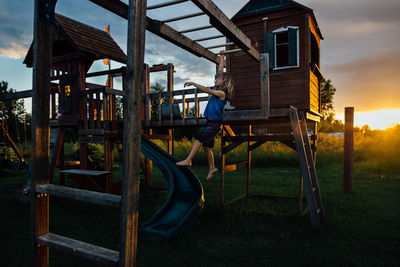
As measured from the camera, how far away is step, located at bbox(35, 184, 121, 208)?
2787 mm

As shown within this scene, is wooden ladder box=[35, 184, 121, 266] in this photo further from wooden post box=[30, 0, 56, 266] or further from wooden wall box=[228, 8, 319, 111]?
wooden wall box=[228, 8, 319, 111]

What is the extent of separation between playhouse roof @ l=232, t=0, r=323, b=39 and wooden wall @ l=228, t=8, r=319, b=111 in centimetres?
14

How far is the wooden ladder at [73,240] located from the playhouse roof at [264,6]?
888 cm

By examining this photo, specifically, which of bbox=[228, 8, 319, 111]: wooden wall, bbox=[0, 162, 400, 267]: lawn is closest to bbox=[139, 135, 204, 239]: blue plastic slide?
bbox=[0, 162, 400, 267]: lawn

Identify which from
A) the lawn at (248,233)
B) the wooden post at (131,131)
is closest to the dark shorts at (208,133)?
the lawn at (248,233)

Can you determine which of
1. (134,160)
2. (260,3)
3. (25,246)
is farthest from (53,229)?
(260,3)

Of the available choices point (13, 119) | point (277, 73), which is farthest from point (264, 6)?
point (13, 119)

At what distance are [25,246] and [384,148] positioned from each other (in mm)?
17286

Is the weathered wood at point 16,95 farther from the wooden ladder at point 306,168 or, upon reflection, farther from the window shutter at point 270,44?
the window shutter at point 270,44

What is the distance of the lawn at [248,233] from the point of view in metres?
4.22

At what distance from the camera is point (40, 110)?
336cm

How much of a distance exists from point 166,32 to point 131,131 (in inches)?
96.3

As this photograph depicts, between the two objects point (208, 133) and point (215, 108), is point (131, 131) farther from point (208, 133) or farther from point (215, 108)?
point (215, 108)

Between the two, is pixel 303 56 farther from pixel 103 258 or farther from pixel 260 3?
pixel 103 258
